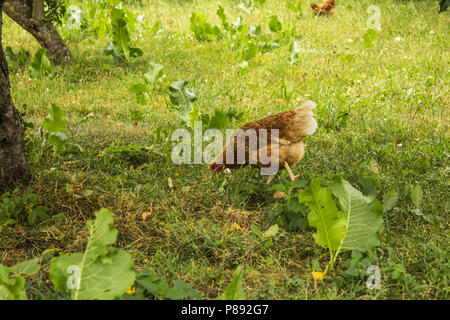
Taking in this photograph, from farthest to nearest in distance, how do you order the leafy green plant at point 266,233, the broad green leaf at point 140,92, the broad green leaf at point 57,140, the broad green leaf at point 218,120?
the broad green leaf at point 140,92 → the broad green leaf at point 218,120 → the broad green leaf at point 57,140 → the leafy green plant at point 266,233

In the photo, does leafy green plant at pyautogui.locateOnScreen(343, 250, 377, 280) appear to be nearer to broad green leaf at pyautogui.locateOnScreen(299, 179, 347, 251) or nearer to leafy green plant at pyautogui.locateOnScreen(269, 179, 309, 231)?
broad green leaf at pyautogui.locateOnScreen(299, 179, 347, 251)

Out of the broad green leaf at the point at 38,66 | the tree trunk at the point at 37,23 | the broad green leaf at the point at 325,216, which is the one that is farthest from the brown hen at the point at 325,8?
the broad green leaf at the point at 325,216

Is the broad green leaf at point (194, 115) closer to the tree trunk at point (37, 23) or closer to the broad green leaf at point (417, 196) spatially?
the broad green leaf at point (417, 196)

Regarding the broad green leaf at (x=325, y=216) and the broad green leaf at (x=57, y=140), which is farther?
the broad green leaf at (x=57, y=140)

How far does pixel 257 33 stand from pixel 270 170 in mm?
3991

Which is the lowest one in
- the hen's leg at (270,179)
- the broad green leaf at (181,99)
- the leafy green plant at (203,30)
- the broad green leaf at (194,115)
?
the hen's leg at (270,179)

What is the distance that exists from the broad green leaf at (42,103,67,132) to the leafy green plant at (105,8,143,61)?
2.59m

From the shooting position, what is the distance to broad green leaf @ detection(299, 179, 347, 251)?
2.21 m

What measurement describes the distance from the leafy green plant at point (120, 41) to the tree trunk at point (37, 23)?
0.60 meters

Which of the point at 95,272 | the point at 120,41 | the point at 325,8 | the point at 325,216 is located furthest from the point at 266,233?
the point at 325,8

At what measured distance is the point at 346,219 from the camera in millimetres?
2277

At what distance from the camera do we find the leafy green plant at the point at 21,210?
8.46ft

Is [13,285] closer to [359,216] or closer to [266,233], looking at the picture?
[266,233]
